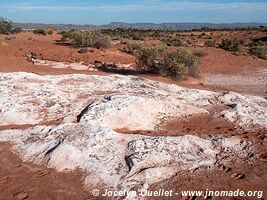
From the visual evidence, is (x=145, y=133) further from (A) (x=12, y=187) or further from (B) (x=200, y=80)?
(B) (x=200, y=80)

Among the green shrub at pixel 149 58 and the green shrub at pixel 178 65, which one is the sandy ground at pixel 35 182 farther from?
the green shrub at pixel 149 58

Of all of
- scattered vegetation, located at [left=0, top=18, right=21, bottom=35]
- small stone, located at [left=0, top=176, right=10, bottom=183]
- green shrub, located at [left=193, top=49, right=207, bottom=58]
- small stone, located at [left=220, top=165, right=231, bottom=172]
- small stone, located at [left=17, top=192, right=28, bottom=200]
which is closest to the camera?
small stone, located at [left=17, top=192, right=28, bottom=200]

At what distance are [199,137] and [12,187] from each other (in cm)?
344

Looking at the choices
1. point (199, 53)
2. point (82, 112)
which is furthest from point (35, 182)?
point (199, 53)

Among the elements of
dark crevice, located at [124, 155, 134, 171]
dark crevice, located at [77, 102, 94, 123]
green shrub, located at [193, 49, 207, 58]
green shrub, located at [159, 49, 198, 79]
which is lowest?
green shrub, located at [193, 49, 207, 58]

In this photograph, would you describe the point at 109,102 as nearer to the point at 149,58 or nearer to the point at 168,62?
the point at 168,62

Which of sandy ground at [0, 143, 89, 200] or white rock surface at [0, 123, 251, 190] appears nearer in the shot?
sandy ground at [0, 143, 89, 200]

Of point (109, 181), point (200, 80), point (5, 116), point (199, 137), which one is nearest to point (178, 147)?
point (199, 137)

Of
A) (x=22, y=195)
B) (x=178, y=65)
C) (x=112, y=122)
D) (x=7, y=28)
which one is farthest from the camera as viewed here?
(x=7, y=28)

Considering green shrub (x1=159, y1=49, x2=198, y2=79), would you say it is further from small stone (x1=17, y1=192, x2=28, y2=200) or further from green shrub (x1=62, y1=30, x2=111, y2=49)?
small stone (x1=17, y1=192, x2=28, y2=200)

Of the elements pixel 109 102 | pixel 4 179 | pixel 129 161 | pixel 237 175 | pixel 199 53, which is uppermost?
pixel 109 102

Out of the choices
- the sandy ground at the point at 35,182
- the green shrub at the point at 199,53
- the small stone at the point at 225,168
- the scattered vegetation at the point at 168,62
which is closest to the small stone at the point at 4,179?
the sandy ground at the point at 35,182

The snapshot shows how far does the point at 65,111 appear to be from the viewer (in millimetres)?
8609

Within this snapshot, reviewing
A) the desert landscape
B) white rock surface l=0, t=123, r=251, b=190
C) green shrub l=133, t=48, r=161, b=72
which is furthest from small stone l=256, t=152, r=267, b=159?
green shrub l=133, t=48, r=161, b=72
